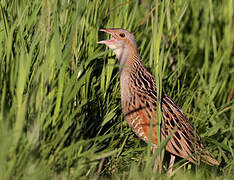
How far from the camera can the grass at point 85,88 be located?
2.86 meters

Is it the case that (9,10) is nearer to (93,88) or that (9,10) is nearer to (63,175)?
(93,88)

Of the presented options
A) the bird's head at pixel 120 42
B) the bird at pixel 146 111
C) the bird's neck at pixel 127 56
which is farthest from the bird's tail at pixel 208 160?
the bird's head at pixel 120 42

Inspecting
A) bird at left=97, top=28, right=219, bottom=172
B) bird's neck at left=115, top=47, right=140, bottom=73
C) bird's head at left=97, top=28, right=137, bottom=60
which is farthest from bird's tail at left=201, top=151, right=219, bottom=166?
bird's head at left=97, top=28, right=137, bottom=60

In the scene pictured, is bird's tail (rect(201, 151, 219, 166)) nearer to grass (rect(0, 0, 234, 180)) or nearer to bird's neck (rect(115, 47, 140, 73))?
grass (rect(0, 0, 234, 180))

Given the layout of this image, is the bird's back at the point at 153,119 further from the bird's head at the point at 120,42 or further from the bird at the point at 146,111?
the bird's head at the point at 120,42

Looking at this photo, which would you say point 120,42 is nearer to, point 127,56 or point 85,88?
point 127,56

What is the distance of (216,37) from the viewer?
17.6 ft

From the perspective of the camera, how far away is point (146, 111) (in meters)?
3.58

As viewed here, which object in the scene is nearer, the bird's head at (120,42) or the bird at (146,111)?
the bird at (146,111)

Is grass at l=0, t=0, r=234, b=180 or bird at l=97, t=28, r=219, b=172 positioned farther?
bird at l=97, t=28, r=219, b=172

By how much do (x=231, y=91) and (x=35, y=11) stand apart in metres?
2.35

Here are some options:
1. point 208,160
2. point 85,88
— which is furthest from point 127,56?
point 208,160

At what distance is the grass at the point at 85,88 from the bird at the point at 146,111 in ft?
0.46

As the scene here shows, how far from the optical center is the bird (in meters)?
3.52
